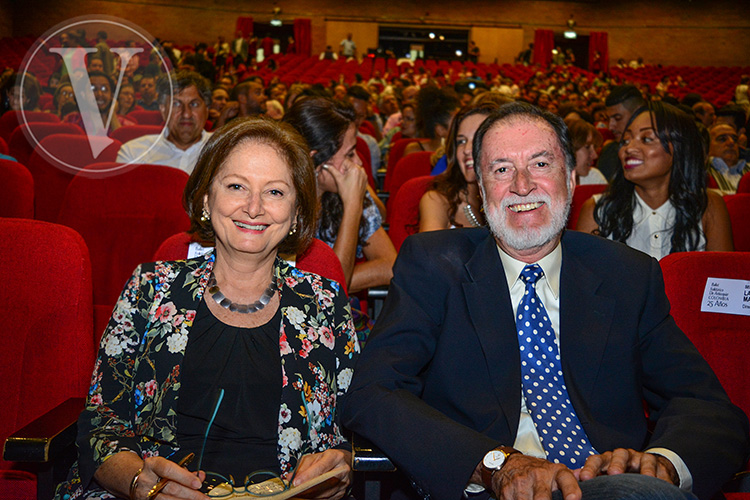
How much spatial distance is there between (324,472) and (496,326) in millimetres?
Result: 493

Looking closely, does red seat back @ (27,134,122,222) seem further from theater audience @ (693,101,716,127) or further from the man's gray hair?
theater audience @ (693,101,716,127)

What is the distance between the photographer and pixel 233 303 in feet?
5.22

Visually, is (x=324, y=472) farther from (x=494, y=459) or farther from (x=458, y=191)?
(x=458, y=191)

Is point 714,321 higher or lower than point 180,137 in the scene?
lower

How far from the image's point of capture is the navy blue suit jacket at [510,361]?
52.5 inches

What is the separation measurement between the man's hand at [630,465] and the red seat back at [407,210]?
6.05 feet

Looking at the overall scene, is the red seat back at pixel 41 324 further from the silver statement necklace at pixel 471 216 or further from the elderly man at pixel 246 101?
the elderly man at pixel 246 101

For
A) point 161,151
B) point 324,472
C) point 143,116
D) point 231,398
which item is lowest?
point 324,472

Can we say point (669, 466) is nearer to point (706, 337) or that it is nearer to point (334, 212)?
point (706, 337)

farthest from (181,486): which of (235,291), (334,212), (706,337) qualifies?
(334,212)

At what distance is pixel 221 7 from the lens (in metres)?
19.5

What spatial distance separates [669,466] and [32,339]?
4.55ft

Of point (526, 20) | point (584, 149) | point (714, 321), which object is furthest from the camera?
point (526, 20)

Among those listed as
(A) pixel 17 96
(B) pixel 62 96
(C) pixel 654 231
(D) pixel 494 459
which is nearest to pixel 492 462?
(D) pixel 494 459
